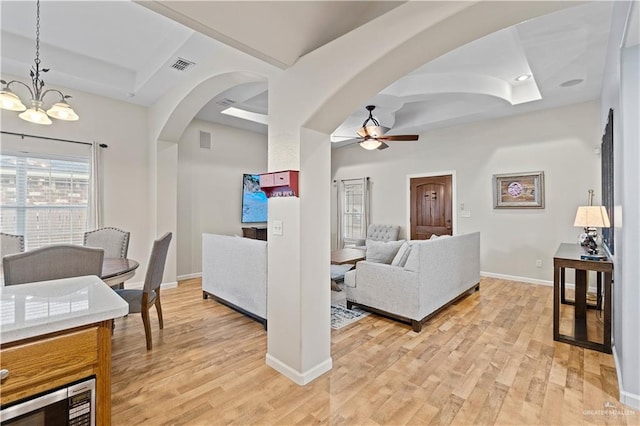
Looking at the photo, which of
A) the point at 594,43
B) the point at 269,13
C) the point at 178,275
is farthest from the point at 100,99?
the point at 594,43

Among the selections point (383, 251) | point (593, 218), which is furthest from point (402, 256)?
point (593, 218)

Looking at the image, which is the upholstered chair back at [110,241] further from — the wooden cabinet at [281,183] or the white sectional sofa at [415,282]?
the white sectional sofa at [415,282]

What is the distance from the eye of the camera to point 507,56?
3.84 meters

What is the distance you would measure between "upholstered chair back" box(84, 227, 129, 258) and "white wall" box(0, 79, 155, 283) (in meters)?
1.09

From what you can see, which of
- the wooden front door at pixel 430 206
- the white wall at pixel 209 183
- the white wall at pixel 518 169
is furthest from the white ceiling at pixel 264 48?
the wooden front door at pixel 430 206

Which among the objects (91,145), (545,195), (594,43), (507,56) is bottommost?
(545,195)

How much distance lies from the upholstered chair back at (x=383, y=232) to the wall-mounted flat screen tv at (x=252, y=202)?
8.16 ft

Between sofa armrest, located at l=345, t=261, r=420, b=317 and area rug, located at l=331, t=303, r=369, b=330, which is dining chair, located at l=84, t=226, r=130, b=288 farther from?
sofa armrest, located at l=345, t=261, r=420, b=317

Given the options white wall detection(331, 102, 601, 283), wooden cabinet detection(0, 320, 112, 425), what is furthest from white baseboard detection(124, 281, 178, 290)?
white wall detection(331, 102, 601, 283)

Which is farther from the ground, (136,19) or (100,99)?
(136,19)

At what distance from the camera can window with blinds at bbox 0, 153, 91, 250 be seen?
3824 millimetres

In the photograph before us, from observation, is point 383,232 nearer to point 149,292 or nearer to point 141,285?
point 141,285

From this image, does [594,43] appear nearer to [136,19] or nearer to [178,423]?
[136,19]

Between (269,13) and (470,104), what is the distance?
4.33 m
